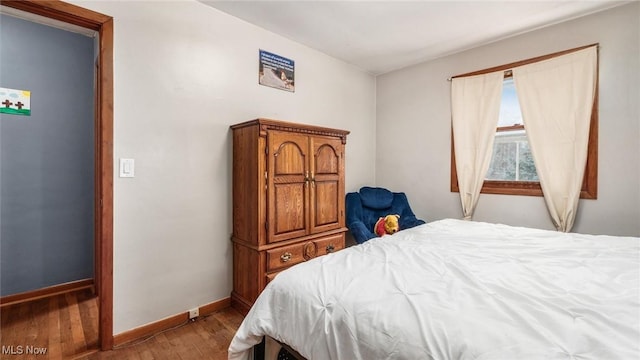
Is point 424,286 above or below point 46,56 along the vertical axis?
below

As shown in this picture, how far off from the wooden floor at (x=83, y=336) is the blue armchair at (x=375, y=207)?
1555mm

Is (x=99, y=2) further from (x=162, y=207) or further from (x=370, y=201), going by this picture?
(x=370, y=201)

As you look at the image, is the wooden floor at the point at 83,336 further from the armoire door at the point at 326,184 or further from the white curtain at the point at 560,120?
the white curtain at the point at 560,120

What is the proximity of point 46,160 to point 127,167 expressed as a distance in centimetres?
144

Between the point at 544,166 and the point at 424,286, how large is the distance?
7.57 ft

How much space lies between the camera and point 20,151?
2551mm

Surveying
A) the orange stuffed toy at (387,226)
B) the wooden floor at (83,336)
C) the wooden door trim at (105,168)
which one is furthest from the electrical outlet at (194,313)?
the orange stuffed toy at (387,226)

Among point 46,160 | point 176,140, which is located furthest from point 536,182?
point 46,160

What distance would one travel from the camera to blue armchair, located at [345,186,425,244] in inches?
126

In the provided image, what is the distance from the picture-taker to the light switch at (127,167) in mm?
1920

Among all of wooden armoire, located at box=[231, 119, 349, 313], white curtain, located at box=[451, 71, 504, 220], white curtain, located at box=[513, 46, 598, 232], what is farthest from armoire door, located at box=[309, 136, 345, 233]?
white curtain, located at box=[513, 46, 598, 232]

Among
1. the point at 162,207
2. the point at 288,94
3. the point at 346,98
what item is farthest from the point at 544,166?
the point at 162,207

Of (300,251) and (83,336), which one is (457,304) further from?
(83,336)

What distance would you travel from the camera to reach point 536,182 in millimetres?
2734
